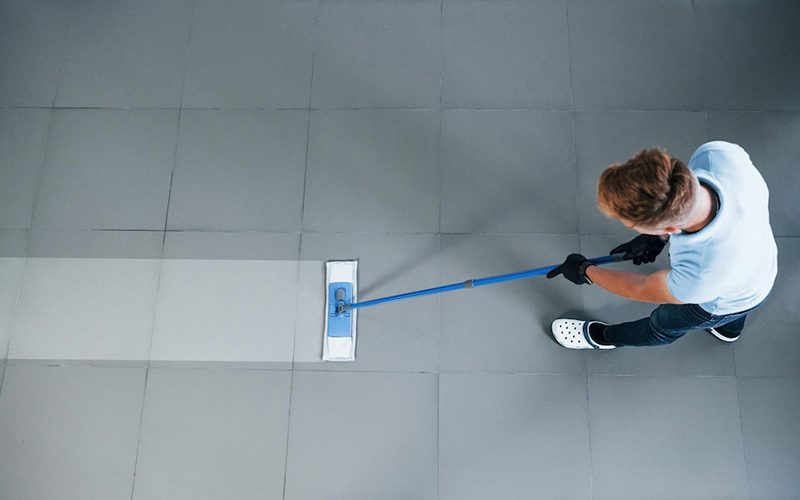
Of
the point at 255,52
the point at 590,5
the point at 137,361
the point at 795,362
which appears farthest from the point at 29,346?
the point at 795,362

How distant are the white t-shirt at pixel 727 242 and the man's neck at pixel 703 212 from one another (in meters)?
0.01

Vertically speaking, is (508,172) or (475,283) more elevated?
(508,172)

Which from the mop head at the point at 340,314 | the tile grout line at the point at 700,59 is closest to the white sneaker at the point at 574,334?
the mop head at the point at 340,314

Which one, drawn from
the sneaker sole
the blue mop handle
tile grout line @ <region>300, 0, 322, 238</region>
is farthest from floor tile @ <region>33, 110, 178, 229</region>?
the sneaker sole

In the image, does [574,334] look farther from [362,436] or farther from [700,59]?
[700,59]

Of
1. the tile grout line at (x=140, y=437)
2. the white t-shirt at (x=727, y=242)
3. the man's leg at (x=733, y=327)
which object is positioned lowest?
the tile grout line at (x=140, y=437)

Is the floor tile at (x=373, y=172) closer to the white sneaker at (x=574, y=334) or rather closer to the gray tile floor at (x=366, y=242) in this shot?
the gray tile floor at (x=366, y=242)

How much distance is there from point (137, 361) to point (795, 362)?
2497mm

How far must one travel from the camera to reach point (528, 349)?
202cm

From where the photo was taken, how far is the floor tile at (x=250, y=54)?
2.33 meters

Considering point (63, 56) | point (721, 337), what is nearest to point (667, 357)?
point (721, 337)

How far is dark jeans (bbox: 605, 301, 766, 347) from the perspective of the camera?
4.79 feet

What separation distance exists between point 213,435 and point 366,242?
92 centimetres

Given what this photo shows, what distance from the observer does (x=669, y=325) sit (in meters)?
1.58
